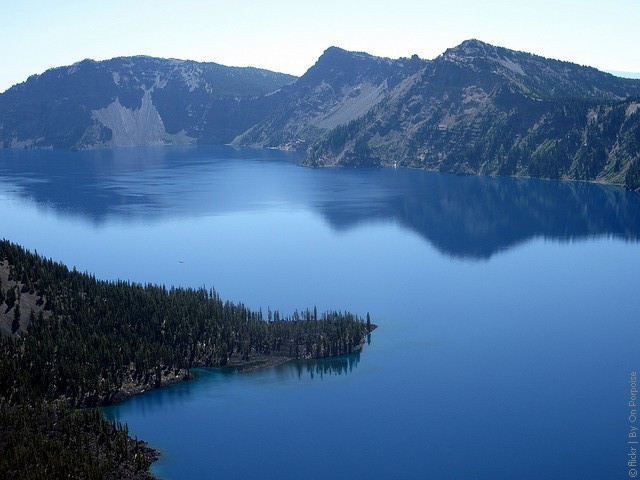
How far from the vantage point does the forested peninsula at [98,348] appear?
341 ft

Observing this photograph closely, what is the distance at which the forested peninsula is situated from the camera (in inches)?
4094

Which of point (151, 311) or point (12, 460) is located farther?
point (151, 311)

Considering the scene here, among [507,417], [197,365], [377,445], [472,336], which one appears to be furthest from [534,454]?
[197,365]

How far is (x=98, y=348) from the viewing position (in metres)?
140

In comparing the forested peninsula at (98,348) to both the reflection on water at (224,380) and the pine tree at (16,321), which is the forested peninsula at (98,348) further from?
the reflection on water at (224,380)

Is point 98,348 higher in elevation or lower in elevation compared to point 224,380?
higher

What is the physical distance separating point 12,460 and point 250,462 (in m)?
33.8

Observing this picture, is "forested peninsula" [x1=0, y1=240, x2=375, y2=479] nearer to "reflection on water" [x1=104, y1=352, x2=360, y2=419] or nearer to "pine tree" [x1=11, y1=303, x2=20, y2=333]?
"pine tree" [x1=11, y1=303, x2=20, y2=333]

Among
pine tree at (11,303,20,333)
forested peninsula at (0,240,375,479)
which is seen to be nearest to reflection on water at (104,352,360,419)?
forested peninsula at (0,240,375,479)

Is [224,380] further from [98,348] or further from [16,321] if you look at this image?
[16,321]

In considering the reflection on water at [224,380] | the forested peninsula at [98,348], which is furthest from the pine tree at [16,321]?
the reflection on water at [224,380]

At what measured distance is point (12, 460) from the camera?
320ft

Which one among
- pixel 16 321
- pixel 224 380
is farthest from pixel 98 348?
pixel 224 380

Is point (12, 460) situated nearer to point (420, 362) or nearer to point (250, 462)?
point (250, 462)
